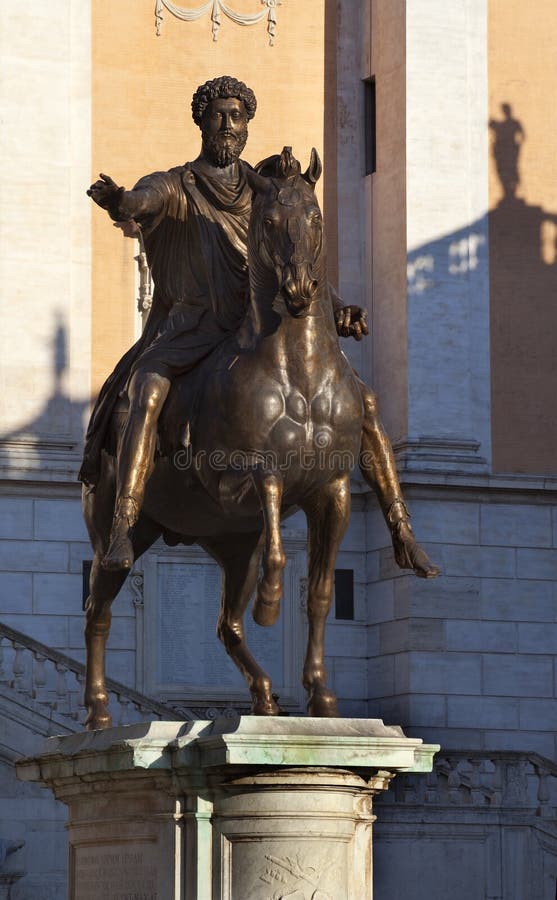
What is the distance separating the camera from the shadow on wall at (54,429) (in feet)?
74.4

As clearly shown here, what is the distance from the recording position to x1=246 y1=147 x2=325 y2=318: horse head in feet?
31.5

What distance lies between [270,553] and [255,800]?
1.09 m

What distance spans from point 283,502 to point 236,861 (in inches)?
68.8

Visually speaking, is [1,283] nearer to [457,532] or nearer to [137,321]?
[137,321]

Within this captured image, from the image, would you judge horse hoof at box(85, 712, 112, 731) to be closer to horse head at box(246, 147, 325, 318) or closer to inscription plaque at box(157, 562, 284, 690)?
horse head at box(246, 147, 325, 318)

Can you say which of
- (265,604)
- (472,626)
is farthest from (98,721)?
(472,626)

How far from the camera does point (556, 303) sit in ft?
81.4

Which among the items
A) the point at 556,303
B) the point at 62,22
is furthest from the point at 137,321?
the point at 556,303

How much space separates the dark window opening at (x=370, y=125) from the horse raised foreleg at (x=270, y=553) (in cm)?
1585

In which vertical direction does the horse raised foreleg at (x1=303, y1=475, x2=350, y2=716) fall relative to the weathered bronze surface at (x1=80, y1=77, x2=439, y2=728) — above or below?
below

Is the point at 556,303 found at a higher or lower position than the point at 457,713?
higher

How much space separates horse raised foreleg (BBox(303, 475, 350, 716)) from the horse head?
88cm

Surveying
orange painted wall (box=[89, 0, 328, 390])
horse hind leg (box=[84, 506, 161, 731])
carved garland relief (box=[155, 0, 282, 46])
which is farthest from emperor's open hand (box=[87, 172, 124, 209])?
carved garland relief (box=[155, 0, 282, 46])

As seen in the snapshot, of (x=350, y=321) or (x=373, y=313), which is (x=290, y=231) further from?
(x=373, y=313)
